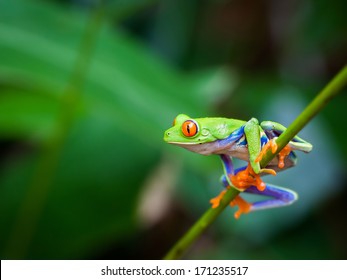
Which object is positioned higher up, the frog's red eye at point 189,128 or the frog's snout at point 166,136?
the frog's red eye at point 189,128

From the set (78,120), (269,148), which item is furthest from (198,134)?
(78,120)

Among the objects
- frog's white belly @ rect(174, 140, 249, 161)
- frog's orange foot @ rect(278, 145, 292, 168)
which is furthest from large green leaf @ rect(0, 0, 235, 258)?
frog's orange foot @ rect(278, 145, 292, 168)

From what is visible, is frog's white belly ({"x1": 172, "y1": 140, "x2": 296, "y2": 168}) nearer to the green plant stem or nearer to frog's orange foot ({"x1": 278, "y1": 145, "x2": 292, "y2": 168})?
frog's orange foot ({"x1": 278, "y1": 145, "x2": 292, "y2": 168})

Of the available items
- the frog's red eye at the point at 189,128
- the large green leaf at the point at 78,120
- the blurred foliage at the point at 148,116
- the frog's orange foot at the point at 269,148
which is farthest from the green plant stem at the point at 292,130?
the large green leaf at the point at 78,120

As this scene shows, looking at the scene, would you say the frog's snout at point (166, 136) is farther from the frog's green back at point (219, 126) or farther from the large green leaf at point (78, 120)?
the large green leaf at point (78, 120)

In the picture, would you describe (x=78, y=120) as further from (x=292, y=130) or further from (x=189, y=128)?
(x=292, y=130)
